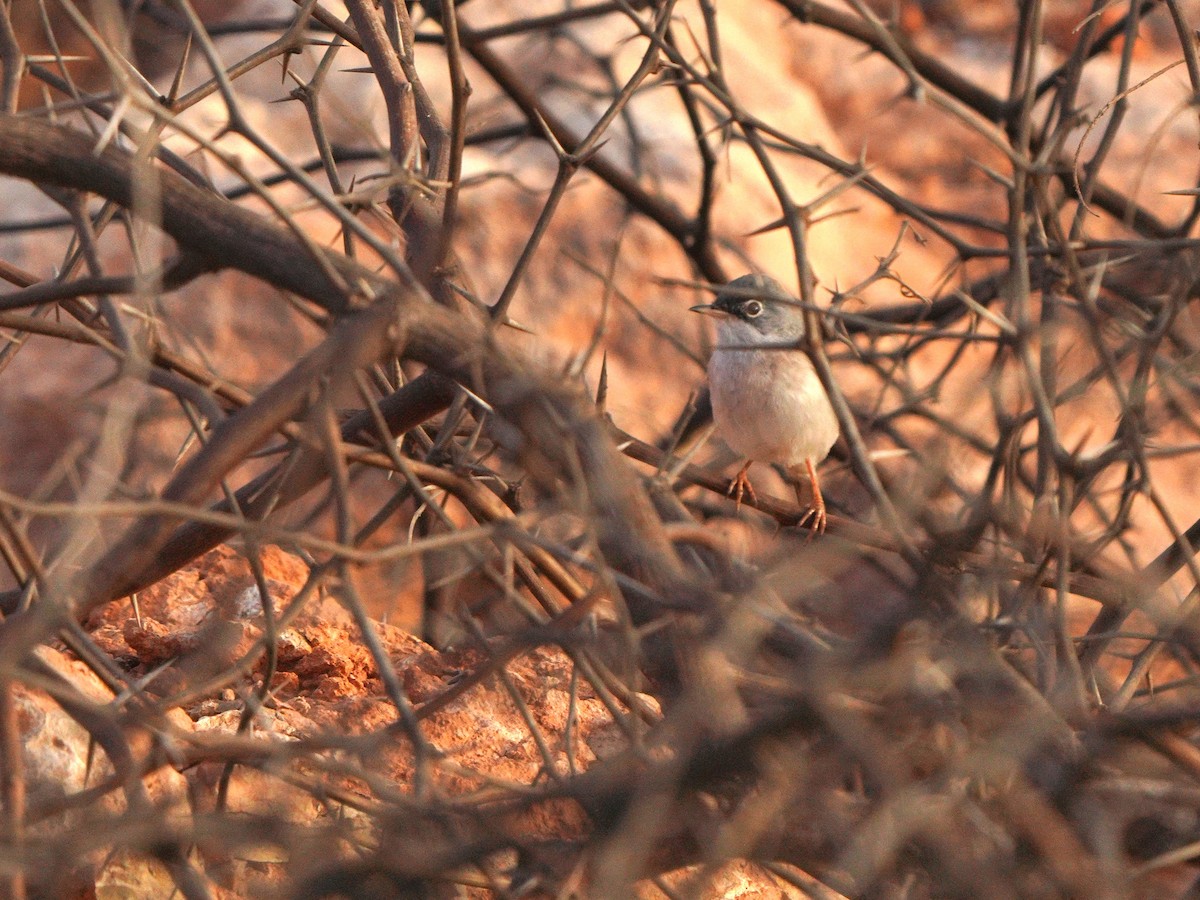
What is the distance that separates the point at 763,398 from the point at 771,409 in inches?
2.6

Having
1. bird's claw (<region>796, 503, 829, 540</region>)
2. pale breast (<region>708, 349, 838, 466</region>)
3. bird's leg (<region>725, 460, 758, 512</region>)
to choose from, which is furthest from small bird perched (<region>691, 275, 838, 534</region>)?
bird's claw (<region>796, 503, 829, 540</region>)

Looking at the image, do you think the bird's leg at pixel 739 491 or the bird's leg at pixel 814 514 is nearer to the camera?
the bird's leg at pixel 739 491

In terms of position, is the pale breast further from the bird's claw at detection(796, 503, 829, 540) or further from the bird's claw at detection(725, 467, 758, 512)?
the bird's claw at detection(796, 503, 829, 540)

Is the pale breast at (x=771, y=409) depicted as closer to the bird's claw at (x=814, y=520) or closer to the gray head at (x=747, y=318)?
the gray head at (x=747, y=318)

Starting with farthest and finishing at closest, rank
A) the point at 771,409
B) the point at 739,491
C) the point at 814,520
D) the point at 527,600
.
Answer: the point at 771,409
the point at 814,520
the point at 739,491
the point at 527,600

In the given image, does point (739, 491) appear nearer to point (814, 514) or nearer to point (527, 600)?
point (814, 514)

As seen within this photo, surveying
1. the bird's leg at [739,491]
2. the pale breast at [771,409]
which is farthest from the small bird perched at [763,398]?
the bird's leg at [739,491]

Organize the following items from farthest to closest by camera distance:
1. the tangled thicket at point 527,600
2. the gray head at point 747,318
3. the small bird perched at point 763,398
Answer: the gray head at point 747,318 → the small bird perched at point 763,398 → the tangled thicket at point 527,600

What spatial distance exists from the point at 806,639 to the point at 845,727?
713 millimetres

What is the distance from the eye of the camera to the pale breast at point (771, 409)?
19.6 ft

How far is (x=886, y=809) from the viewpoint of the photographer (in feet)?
6.42

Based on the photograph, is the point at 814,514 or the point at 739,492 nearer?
the point at 739,492

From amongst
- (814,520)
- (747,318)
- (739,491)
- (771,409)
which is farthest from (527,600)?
(747,318)

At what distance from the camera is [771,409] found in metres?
5.95
